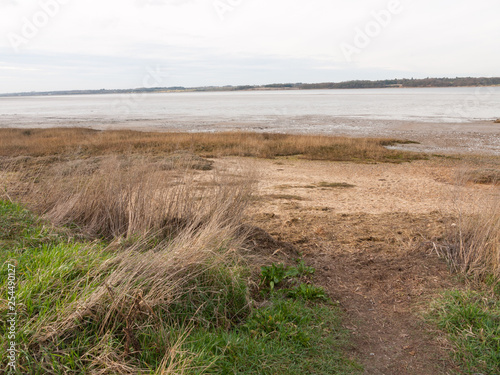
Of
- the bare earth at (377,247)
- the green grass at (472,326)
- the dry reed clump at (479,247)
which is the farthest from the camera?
the dry reed clump at (479,247)

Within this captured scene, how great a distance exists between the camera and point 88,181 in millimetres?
6824

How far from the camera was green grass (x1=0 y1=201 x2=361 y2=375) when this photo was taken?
9.27 feet

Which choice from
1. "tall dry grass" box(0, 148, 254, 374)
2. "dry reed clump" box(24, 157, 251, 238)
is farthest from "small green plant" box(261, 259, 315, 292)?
"dry reed clump" box(24, 157, 251, 238)

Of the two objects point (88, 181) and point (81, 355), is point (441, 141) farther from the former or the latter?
point (81, 355)

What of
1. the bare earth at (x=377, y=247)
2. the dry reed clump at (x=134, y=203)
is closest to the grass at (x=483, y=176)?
the bare earth at (x=377, y=247)

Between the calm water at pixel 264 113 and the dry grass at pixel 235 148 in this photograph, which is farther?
the calm water at pixel 264 113

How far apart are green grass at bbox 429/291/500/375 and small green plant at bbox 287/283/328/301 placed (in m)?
1.11

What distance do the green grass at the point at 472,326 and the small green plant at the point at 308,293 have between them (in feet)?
3.66

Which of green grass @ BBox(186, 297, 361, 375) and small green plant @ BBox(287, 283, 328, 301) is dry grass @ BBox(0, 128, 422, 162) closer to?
small green plant @ BBox(287, 283, 328, 301)

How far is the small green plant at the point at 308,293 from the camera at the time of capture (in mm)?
4430

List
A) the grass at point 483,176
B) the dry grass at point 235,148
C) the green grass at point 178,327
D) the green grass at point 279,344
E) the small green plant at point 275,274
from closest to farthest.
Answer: the green grass at point 178,327, the green grass at point 279,344, the small green plant at point 275,274, the grass at point 483,176, the dry grass at point 235,148

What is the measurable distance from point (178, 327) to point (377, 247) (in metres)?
3.71

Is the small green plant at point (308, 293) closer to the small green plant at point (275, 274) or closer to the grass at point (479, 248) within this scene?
the small green plant at point (275, 274)

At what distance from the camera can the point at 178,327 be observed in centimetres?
341
